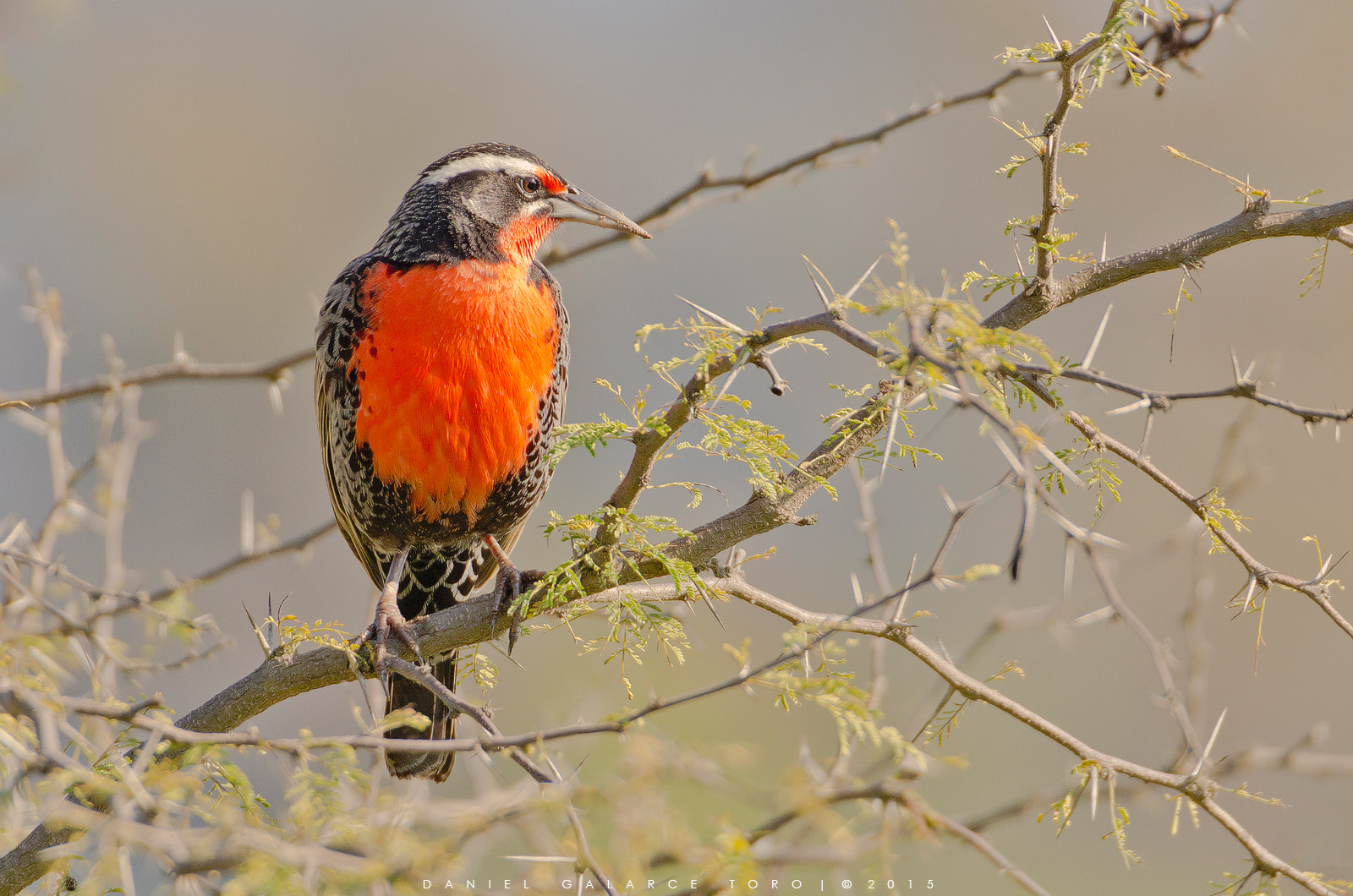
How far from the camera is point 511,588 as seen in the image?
3.62 metres

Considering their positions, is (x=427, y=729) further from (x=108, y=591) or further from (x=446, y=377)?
(x=108, y=591)

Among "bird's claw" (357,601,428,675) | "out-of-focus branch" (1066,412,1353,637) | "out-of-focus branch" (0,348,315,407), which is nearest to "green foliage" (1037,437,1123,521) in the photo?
"out-of-focus branch" (1066,412,1353,637)

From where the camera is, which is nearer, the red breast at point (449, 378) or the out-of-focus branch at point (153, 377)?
the out-of-focus branch at point (153, 377)

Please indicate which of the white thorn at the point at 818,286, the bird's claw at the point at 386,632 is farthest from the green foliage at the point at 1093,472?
the bird's claw at the point at 386,632

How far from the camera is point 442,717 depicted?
14.0 ft

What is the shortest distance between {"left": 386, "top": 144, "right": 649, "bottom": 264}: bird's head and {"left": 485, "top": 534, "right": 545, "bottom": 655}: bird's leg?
3.96ft

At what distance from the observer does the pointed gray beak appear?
445 centimetres

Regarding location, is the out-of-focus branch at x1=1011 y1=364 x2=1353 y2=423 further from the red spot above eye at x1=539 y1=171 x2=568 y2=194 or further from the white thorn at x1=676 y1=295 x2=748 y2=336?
the red spot above eye at x1=539 y1=171 x2=568 y2=194

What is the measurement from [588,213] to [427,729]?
2.19 meters

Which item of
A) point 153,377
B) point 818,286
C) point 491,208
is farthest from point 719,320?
point 153,377

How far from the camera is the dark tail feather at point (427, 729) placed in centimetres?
424

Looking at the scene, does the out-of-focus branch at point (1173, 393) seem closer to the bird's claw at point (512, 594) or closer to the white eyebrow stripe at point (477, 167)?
the bird's claw at point (512, 594)

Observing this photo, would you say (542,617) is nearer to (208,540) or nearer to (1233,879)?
(1233,879)

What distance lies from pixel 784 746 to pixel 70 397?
1311cm
